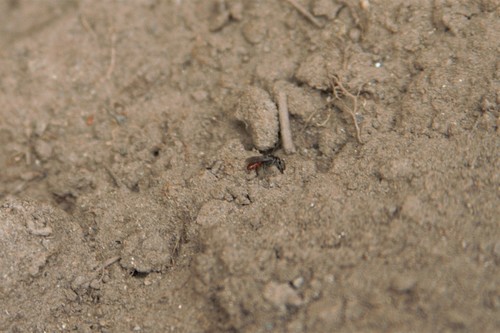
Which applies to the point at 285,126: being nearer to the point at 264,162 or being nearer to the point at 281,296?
the point at 264,162

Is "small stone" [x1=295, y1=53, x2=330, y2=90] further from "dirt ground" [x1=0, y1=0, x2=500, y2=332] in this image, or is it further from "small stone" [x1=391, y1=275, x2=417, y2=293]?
"small stone" [x1=391, y1=275, x2=417, y2=293]

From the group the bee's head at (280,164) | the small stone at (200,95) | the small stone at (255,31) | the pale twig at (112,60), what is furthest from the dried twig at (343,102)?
the pale twig at (112,60)

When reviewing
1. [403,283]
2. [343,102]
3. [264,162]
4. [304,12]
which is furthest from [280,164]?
[304,12]

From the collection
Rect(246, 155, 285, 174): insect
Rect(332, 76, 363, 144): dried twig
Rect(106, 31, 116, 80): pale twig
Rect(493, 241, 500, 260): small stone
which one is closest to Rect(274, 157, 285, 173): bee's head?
Rect(246, 155, 285, 174): insect

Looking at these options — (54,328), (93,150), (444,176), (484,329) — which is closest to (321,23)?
(444,176)

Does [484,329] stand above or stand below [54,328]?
above

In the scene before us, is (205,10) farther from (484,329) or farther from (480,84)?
(484,329)
